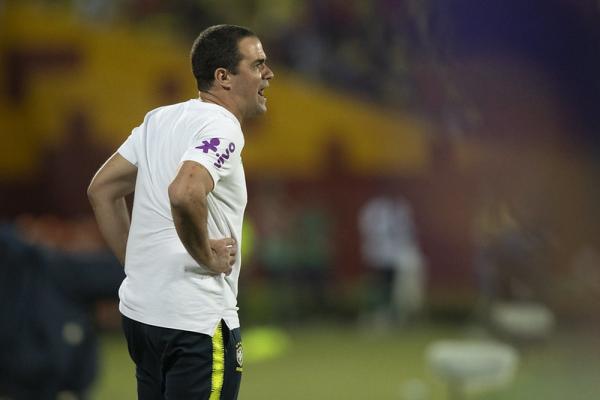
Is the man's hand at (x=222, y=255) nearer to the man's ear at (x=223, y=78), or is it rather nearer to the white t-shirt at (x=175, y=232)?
the white t-shirt at (x=175, y=232)

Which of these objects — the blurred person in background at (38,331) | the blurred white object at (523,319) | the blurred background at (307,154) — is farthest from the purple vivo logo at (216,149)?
the blurred background at (307,154)

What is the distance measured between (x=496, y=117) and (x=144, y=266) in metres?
5.43

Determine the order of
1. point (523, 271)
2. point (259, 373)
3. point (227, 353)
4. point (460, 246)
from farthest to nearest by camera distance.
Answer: point (460, 246)
point (259, 373)
point (523, 271)
point (227, 353)

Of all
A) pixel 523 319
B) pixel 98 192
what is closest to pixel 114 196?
pixel 98 192

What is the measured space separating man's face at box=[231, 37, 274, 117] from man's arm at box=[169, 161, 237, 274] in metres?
0.29

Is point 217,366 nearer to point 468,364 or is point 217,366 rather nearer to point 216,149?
point 216,149

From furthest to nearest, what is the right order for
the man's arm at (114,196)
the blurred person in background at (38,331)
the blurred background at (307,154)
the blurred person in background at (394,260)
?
the blurred person in background at (394,260)
the blurred background at (307,154)
the blurred person in background at (38,331)
the man's arm at (114,196)

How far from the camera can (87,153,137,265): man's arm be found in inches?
102

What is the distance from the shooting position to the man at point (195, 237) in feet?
7.75

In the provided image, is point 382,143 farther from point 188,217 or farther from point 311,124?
point 188,217

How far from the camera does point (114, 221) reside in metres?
2.68

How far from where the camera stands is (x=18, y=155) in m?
10.3

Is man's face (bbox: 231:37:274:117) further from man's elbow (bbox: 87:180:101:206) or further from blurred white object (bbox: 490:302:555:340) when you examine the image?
blurred white object (bbox: 490:302:555:340)

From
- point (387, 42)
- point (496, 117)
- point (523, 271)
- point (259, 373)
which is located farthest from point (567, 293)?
point (387, 42)
